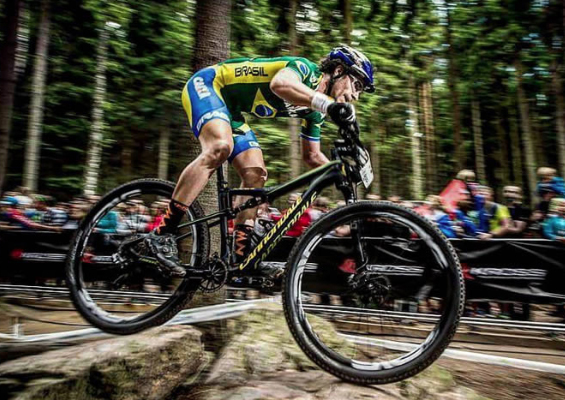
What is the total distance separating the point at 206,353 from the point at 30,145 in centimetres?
1187

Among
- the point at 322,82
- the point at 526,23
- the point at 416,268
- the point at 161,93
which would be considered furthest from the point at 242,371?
the point at 526,23

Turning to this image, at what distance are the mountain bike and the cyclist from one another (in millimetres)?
123

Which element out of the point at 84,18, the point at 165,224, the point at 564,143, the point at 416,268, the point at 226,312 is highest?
the point at 84,18

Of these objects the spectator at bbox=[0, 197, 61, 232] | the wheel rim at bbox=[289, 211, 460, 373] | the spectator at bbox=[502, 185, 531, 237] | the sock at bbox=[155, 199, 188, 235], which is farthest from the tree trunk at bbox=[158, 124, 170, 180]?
the wheel rim at bbox=[289, 211, 460, 373]

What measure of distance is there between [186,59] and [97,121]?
370 centimetres

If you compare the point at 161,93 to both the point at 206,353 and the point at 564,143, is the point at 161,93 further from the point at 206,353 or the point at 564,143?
the point at 564,143

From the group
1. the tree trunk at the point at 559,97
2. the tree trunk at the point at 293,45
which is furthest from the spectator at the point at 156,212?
the tree trunk at the point at 559,97

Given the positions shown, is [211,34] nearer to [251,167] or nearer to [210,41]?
[210,41]

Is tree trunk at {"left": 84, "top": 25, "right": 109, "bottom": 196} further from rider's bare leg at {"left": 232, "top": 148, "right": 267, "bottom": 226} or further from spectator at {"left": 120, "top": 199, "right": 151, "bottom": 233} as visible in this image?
rider's bare leg at {"left": 232, "top": 148, "right": 267, "bottom": 226}

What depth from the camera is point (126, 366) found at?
257 cm

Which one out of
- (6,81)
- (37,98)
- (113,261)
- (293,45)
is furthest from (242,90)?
(37,98)

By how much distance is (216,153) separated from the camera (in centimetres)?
278

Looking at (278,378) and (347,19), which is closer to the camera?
(278,378)

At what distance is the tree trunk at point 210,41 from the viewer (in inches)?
173
